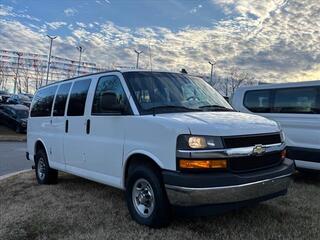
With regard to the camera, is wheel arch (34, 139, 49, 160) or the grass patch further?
wheel arch (34, 139, 49, 160)

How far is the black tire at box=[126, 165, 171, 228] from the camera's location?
5.15m

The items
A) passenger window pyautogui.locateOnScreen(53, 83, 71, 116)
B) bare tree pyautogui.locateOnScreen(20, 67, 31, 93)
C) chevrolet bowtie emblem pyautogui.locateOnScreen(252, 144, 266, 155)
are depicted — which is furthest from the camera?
bare tree pyautogui.locateOnScreen(20, 67, 31, 93)

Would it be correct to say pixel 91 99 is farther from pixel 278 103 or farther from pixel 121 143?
pixel 278 103

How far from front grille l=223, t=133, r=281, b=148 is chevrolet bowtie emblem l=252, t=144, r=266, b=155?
4 centimetres

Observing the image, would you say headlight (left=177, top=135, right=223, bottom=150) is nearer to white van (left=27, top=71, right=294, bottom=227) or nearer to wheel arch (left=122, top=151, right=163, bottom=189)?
white van (left=27, top=71, right=294, bottom=227)

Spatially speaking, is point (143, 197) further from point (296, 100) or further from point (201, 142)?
point (296, 100)

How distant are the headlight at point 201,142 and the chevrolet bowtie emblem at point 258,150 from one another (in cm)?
51

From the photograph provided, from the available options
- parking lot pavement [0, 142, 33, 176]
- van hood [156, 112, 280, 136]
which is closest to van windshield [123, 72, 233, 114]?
van hood [156, 112, 280, 136]

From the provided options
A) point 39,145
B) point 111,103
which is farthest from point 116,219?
point 39,145

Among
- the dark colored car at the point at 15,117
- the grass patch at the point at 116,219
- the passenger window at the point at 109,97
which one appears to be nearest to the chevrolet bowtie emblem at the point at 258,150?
the grass patch at the point at 116,219

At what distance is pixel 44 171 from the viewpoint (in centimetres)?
866

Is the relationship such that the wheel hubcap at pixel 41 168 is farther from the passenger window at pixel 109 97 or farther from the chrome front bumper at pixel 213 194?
the chrome front bumper at pixel 213 194

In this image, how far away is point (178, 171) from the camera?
492 cm

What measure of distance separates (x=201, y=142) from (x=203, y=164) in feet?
0.80
